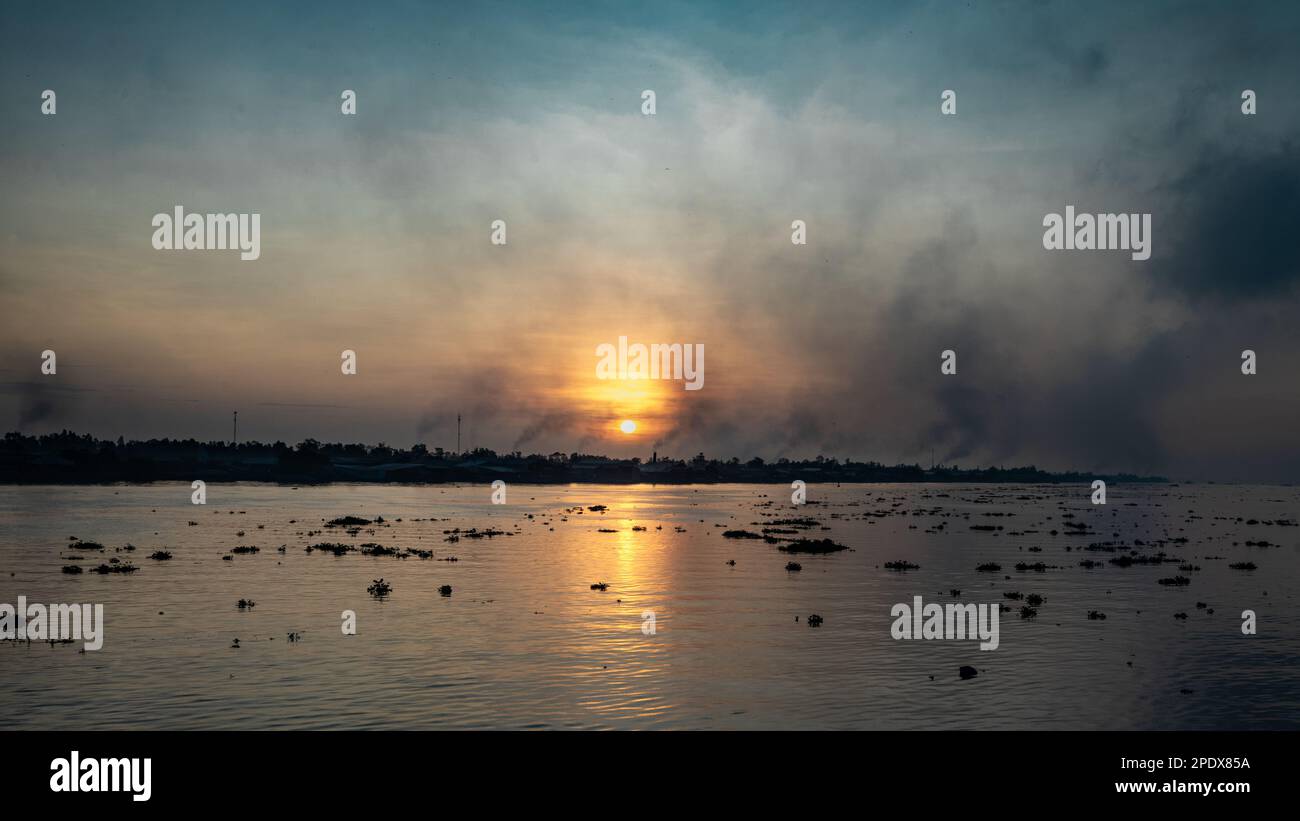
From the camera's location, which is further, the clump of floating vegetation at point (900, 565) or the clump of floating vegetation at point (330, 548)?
the clump of floating vegetation at point (330, 548)

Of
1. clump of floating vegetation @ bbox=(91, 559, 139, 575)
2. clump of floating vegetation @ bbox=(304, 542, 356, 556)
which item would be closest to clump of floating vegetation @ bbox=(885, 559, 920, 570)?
clump of floating vegetation @ bbox=(304, 542, 356, 556)

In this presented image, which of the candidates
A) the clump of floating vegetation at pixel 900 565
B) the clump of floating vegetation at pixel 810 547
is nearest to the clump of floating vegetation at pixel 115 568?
the clump of floating vegetation at pixel 810 547

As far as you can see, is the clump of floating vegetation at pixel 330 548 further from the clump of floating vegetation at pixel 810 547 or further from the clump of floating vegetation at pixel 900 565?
the clump of floating vegetation at pixel 900 565

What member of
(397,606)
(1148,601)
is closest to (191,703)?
(397,606)

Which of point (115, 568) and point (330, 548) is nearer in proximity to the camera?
point (115, 568)

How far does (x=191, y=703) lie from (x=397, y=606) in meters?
17.7

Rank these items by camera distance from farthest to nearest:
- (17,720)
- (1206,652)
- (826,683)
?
1. (1206,652)
2. (826,683)
3. (17,720)

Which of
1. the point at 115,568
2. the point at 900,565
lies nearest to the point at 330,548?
the point at 115,568

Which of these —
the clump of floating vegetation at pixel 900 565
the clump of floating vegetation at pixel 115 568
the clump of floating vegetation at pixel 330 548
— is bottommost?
the clump of floating vegetation at pixel 900 565

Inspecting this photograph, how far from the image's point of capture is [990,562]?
64.6 meters

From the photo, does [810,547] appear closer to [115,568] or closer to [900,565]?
[900,565]

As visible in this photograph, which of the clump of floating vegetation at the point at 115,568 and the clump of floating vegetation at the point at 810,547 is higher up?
the clump of floating vegetation at the point at 115,568

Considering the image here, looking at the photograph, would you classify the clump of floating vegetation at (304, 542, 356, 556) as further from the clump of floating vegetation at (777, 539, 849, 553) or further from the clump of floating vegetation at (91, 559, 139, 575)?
the clump of floating vegetation at (777, 539, 849, 553)
